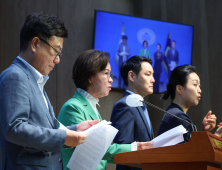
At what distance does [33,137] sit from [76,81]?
1048 millimetres

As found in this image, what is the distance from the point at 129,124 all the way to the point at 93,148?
835 millimetres

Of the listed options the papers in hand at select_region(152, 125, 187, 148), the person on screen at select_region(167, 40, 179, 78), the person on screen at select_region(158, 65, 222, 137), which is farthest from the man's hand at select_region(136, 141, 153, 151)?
the person on screen at select_region(167, 40, 179, 78)

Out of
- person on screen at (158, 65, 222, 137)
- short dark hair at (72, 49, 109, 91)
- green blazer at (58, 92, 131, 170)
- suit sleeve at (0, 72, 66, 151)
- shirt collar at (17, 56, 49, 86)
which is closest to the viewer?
suit sleeve at (0, 72, 66, 151)

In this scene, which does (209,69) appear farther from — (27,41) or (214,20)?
(27,41)

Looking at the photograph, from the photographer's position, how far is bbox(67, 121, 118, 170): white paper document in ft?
4.90

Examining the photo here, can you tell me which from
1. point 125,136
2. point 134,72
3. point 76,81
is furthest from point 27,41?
point 134,72

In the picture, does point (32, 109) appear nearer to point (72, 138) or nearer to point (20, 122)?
point (20, 122)

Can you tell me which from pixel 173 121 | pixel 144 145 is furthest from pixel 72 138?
pixel 173 121

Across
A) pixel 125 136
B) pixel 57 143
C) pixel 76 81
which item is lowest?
pixel 125 136

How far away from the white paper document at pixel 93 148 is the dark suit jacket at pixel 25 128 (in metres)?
0.14

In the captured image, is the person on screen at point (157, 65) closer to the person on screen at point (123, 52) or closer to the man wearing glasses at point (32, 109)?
the person on screen at point (123, 52)

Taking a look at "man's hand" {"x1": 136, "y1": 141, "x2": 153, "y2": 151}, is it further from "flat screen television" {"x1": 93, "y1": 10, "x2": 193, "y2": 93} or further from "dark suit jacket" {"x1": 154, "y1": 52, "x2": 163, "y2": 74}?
"dark suit jacket" {"x1": 154, "y1": 52, "x2": 163, "y2": 74}

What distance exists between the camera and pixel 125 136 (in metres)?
2.24

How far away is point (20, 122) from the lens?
125 centimetres
